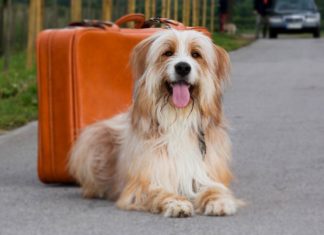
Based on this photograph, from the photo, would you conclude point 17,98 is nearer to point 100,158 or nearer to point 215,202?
point 100,158

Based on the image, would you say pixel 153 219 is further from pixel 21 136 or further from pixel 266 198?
pixel 21 136

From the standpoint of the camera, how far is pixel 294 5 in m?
43.5

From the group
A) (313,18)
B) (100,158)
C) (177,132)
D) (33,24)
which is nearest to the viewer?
(177,132)

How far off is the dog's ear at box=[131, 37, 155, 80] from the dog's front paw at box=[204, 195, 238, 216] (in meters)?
0.93

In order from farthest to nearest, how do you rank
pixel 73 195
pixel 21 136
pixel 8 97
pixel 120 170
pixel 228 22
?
1. pixel 228 22
2. pixel 8 97
3. pixel 21 136
4. pixel 73 195
5. pixel 120 170

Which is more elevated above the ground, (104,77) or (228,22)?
(104,77)

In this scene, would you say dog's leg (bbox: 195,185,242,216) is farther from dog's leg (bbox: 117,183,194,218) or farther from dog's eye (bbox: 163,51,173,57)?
dog's eye (bbox: 163,51,173,57)

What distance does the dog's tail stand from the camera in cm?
771

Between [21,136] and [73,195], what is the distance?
3.78m

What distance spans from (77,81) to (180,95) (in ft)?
4.31

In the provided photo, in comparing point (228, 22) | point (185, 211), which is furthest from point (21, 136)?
point (228, 22)

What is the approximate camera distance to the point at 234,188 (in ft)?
27.3

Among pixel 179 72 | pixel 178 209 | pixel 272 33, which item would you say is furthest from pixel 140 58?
pixel 272 33

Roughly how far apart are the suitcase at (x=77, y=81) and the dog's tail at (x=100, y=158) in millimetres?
396
